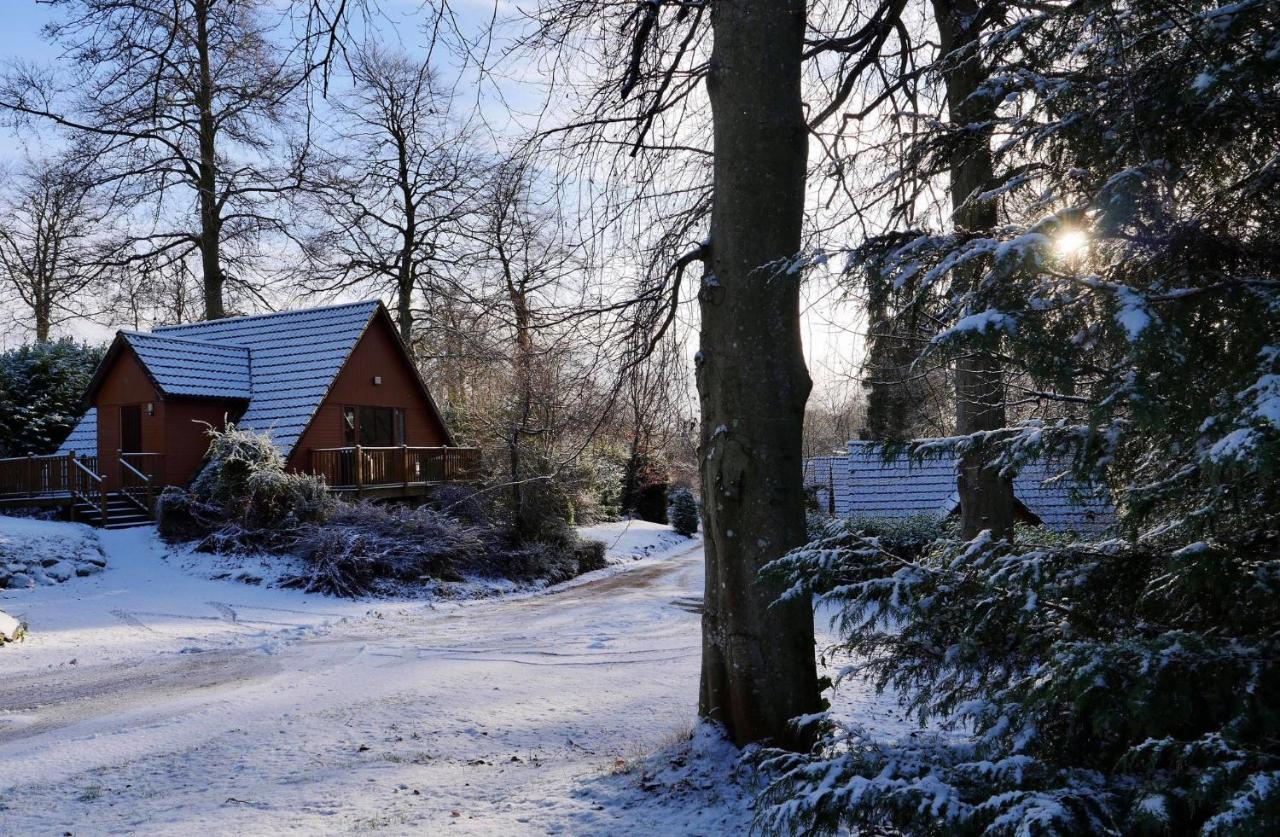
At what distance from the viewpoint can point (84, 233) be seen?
26984 millimetres

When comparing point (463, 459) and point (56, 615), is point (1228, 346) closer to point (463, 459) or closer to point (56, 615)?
point (56, 615)

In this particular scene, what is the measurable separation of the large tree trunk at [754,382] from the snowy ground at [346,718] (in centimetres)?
61

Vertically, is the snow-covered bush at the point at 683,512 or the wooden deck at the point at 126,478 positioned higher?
the wooden deck at the point at 126,478

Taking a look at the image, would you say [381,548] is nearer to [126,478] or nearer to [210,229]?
[126,478]

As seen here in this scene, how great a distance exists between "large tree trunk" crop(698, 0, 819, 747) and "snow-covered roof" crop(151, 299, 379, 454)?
635 inches

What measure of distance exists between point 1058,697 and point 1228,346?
4.04 ft

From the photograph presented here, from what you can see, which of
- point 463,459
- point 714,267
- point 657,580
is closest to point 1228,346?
point 714,267

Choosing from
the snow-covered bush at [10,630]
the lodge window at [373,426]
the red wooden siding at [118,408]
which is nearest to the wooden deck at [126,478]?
the red wooden siding at [118,408]

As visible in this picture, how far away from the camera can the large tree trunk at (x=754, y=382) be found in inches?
223

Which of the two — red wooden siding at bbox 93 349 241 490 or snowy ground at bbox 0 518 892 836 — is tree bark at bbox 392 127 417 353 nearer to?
red wooden siding at bbox 93 349 241 490

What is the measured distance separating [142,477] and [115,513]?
36.3 inches

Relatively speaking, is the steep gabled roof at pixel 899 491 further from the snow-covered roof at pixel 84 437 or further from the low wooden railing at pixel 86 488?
the snow-covered roof at pixel 84 437

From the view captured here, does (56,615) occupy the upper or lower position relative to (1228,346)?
lower

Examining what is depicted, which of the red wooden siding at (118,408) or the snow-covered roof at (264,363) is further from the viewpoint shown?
the snow-covered roof at (264,363)
